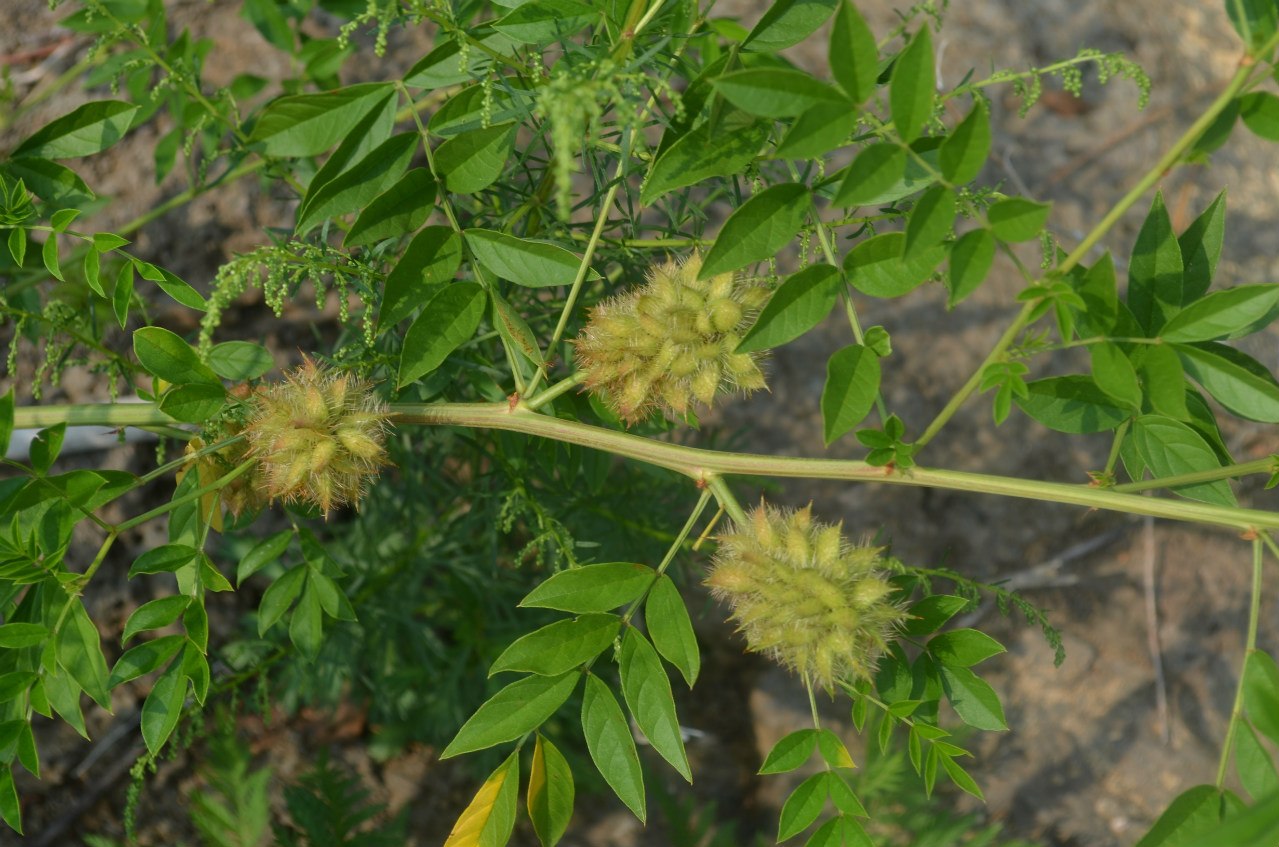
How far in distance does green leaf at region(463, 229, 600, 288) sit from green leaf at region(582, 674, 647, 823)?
2.00ft

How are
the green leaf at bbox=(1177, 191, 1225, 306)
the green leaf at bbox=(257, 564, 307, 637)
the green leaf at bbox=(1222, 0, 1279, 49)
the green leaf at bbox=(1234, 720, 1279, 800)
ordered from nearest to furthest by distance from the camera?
the green leaf at bbox=(1222, 0, 1279, 49)
the green leaf at bbox=(1234, 720, 1279, 800)
the green leaf at bbox=(1177, 191, 1225, 306)
the green leaf at bbox=(257, 564, 307, 637)

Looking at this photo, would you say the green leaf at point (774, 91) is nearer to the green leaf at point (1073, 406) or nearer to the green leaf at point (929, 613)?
the green leaf at point (1073, 406)

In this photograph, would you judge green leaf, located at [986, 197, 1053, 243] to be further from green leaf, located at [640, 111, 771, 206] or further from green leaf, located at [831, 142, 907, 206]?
green leaf, located at [640, 111, 771, 206]

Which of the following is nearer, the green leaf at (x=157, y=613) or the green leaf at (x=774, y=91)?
the green leaf at (x=774, y=91)

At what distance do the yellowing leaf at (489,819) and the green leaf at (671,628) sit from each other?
11.9 inches

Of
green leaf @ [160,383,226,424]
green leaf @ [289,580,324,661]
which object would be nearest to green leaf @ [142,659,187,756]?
green leaf @ [289,580,324,661]

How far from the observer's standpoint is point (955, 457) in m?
3.62

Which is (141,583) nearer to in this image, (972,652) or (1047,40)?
(972,652)

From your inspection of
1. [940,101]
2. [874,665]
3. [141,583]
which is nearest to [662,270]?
[940,101]

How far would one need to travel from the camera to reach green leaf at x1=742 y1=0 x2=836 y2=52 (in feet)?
4.49

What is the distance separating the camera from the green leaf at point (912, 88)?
1179 millimetres

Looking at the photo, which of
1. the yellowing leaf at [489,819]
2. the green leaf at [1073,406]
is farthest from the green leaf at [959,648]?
the yellowing leaf at [489,819]

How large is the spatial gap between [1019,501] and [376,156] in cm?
306

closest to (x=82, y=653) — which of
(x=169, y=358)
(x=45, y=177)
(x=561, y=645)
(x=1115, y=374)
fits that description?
(x=169, y=358)
